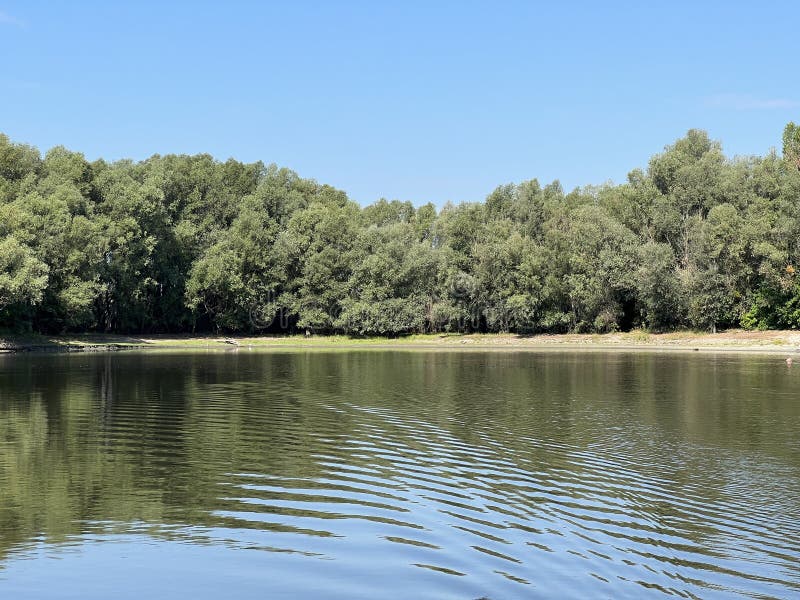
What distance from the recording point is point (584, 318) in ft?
338

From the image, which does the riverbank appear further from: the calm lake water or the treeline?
the calm lake water

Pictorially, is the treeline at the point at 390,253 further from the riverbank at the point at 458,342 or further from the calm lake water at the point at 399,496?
the calm lake water at the point at 399,496

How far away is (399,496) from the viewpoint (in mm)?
18875

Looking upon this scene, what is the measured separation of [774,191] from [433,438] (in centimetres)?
8229

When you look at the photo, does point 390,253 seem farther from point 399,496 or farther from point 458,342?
point 399,496

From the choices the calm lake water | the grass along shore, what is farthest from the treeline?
the calm lake water

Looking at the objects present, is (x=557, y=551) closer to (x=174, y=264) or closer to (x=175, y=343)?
(x=175, y=343)

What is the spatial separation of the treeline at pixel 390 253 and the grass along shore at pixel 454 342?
2452mm

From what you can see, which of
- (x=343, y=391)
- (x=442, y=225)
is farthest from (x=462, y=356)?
(x=442, y=225)

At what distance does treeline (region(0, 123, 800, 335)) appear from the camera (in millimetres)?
89750

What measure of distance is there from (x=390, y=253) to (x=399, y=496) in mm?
93019

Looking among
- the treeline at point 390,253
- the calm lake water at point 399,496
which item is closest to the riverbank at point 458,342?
the treeline at point 390,253

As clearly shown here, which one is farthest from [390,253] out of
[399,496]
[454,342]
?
[399,496]

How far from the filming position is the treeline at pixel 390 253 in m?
89.8
